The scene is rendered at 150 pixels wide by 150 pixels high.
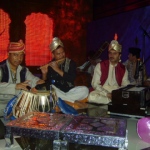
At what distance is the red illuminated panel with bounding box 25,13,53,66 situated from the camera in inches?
354

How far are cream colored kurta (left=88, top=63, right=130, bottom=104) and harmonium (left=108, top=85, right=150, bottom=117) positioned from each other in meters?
0.85

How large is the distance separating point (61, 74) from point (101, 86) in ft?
3.59

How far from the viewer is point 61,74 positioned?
4355 millimetres

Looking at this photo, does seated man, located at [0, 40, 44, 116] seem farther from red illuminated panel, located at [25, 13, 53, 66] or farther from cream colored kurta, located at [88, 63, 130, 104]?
red illuminated panel, located at [25, 13, 53, 66]

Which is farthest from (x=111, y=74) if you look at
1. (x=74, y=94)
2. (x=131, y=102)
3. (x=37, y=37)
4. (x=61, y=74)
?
(x=37, y=37)

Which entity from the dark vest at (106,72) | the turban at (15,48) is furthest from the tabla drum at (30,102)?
the dark vest at (106,72)

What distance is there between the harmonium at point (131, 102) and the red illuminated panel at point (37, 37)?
5811 mm

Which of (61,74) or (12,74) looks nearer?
(12,74)

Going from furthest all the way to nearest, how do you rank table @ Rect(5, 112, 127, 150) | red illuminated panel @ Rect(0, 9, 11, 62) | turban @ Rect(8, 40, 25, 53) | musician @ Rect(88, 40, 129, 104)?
1. red illuminated panel @ Rect(0, 9, 11, 62)
2. musician @ Rect(88, 40, 129, 104)
3. turban @ Rect(8, 40, 25, 53)
4. table @ Rect(5, 112, 127, 150)

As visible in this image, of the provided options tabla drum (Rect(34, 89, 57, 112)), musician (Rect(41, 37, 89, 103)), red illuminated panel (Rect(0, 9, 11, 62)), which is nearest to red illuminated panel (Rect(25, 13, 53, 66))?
red illuminated panel (Rect(0, 9, 11, 62))

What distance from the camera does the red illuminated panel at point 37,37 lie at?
9.00 meters

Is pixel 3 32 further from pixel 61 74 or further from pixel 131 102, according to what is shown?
pixel 131 102

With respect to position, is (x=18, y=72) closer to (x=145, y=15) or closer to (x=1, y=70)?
(x=1, y=70)

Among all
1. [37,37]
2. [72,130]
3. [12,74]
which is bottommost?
[72,130]
